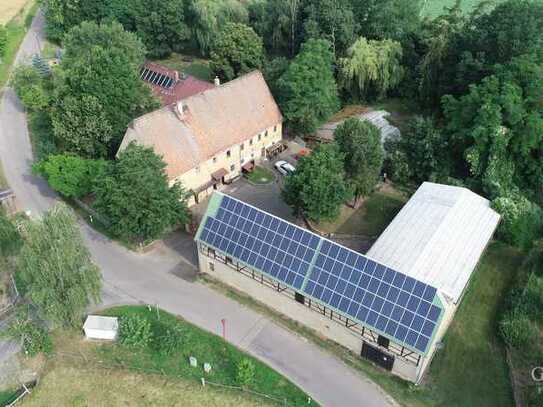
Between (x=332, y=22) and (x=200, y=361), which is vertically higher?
(x=332, y=22)

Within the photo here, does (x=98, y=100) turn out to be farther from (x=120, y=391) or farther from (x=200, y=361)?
(x=120, y=391)

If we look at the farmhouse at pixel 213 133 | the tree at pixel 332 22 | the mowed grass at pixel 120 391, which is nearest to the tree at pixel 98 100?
the farmhouse at pixel 213 133

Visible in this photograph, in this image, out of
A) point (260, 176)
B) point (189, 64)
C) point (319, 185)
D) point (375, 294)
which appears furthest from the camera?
point (189, 64)

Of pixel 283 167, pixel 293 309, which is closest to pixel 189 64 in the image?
pixel 283 167

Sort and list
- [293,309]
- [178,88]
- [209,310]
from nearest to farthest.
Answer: [293,309]
[209,310]
[178,88]

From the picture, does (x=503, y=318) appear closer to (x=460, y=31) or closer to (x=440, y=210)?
(x=440, y=210)

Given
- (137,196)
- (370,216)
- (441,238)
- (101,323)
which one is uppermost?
(137,196)

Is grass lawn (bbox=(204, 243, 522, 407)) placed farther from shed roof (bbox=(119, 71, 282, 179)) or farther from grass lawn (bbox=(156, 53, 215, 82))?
grass lawn (bbox=(156, 53, 215, 82))

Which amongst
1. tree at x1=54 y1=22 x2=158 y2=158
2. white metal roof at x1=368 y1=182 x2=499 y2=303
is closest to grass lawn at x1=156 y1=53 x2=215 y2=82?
tree at x1=54 y1=22 x2=158 y2=158

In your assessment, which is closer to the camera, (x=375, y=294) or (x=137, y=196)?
(x=375, y=294)
